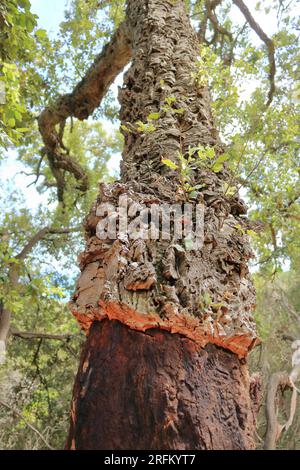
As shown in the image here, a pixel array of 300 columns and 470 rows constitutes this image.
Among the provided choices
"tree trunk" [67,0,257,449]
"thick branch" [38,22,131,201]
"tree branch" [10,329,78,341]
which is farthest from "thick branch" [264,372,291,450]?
"thick branch" [38,22,131,201]

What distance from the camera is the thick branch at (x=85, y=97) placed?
4.50 metres

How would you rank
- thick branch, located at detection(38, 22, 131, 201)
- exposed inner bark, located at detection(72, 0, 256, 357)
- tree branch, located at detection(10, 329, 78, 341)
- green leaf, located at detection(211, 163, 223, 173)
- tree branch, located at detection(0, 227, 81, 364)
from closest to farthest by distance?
exposed inner bark, located at detection(72, 0, 256, 357), green leaf, located at detection(211, 163, 223, 173), thick branch, located at detection(38, 22, 131, 201), tree branch, located at detection(0, 227, 81, 364), tree branch, located at detection(10, 329, 78, 341)

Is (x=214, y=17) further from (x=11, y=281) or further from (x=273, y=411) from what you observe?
→ (x=273, y=411)

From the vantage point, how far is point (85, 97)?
17.9ft

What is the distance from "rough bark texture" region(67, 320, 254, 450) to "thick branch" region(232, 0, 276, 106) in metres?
5.24

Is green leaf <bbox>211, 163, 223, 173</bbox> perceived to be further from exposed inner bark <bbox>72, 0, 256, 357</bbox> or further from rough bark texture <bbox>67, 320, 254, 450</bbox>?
rough bark texture <bbox>67, 320, 254, 450</bbox>

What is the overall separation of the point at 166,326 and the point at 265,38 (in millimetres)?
5772

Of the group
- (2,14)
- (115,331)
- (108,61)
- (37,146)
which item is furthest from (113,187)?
(37,146)

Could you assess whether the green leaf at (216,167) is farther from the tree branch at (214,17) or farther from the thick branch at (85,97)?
the tree branch at (214,17)

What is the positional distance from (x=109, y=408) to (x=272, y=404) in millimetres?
4189

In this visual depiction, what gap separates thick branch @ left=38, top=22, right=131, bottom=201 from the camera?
A: 4.50 metres

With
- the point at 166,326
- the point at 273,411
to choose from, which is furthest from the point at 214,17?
the point at 166,326

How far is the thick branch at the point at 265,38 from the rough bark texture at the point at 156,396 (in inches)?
206
